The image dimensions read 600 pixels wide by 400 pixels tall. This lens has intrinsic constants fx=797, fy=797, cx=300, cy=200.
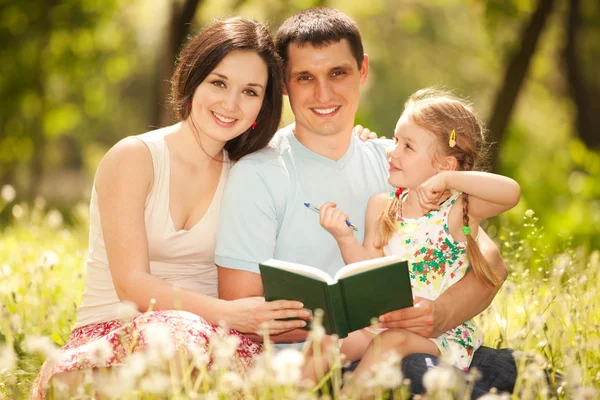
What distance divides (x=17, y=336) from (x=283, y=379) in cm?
282

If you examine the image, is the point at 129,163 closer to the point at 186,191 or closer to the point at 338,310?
the point at 186,191

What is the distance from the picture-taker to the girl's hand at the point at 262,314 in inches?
132

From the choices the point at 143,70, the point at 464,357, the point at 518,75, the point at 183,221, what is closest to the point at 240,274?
the point at 183,221

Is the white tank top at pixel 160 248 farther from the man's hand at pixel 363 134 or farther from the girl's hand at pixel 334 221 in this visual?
the man's hand at pixel 363 134

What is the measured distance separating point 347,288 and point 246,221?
839mm

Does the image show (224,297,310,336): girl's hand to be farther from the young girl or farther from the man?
the young girl

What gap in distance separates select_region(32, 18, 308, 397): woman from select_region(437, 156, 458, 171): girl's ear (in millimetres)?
Result: 867

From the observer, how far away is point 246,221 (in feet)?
12.5

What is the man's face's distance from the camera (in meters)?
4.11

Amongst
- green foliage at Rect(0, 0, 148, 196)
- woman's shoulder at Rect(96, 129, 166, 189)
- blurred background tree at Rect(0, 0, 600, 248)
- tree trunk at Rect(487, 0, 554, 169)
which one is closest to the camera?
woman's shoulder at Rect(96, 129, 166, 189)

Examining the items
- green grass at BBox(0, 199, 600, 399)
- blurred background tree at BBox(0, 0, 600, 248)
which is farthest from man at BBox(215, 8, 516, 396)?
blurred background tree at BBox(0, 0, 600, 248)

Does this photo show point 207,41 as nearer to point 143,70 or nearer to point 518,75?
point 518,75

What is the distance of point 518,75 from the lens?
8898 millimetres

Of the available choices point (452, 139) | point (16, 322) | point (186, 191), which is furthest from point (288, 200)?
point (16, 322)
